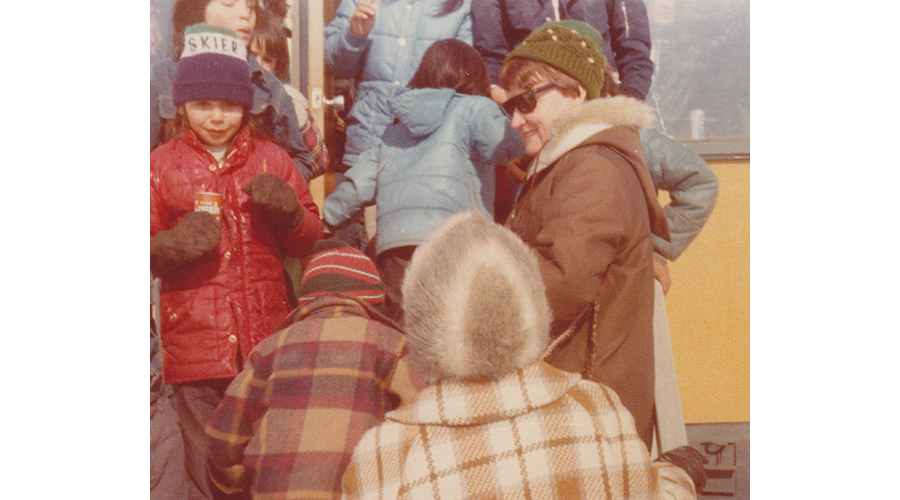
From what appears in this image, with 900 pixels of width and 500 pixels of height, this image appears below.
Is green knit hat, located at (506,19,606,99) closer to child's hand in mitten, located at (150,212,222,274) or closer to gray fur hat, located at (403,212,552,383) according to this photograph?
gray fur hat, located at (403,212,552,383)

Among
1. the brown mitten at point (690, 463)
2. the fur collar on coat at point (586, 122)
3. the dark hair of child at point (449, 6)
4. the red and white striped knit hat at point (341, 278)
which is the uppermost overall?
the dark hair of child at point (449, 6)

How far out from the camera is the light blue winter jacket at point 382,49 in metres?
2.33

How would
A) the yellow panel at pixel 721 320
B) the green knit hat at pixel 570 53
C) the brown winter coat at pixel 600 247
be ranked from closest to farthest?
the brown winter coat at pixel 600 247 < the green knit hat at pixel 570 53 < the yellow panel at pixel 721 320

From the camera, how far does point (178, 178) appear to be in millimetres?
2121

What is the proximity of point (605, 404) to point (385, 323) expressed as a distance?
25.6 inches

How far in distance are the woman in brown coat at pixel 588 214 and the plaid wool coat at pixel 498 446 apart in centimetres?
40

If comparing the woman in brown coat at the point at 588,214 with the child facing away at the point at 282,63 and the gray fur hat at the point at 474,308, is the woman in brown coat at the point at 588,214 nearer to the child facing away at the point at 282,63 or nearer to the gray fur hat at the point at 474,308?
the gray fur hat at the point at 474,308

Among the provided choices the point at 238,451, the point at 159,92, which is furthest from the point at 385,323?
the point at 159,92

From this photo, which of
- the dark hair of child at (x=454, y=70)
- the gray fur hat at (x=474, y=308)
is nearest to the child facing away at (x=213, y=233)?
the dark hair of child at (x=454, y=70)

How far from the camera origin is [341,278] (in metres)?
1.81

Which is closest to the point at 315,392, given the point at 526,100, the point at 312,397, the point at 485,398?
the point at 312,397

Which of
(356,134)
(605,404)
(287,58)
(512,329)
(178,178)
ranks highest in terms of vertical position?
(287,58)

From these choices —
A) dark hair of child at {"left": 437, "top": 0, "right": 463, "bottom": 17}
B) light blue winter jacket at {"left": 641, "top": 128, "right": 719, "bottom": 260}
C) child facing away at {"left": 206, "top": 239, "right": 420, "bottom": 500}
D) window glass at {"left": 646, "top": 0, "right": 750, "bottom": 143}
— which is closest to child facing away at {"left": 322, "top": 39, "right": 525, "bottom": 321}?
dark hair of child at {"left": 437, "top": 0, "right": 463, "bottom": 17}
